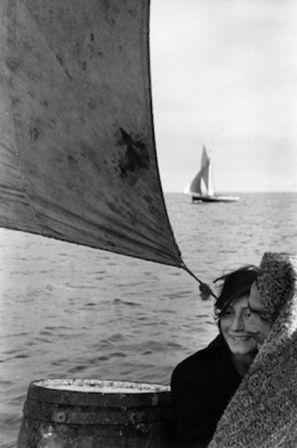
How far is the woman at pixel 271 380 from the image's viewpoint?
211 cm

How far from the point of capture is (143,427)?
4.28m

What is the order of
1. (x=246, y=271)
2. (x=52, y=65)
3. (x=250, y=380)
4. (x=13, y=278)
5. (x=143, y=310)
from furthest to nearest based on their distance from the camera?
(x=13, y=278), (x=143, y=310), (x=52, y=65), (x=246, y=271), (x=250, y=380)

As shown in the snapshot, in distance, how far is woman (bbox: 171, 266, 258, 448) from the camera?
3490mm

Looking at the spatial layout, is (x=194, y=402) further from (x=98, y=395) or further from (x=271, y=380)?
(x=271, y=380)

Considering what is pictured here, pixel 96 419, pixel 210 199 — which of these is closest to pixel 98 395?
pixel 96 419

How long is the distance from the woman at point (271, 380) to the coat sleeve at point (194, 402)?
1.19 meters

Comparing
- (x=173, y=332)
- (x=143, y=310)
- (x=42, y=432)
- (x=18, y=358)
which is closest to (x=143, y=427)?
(x=42, y=432)

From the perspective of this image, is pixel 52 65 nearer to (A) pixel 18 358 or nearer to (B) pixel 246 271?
(B) pixel 246 271

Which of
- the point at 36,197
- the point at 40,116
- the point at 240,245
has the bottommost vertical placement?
the point at 240,245

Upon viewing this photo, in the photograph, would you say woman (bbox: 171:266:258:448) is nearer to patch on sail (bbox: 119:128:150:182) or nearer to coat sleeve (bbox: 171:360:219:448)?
coat sleeve (bbox: 171:360:219:448)

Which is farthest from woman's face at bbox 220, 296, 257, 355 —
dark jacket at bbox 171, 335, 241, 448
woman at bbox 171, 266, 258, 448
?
dark jacket at bbox 171, 335, 241, 448

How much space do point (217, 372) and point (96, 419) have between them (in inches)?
36.7

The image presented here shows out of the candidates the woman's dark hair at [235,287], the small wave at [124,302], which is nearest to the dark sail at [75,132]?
the woman's dark hair at [235,287]

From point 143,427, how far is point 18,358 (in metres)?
8.79
